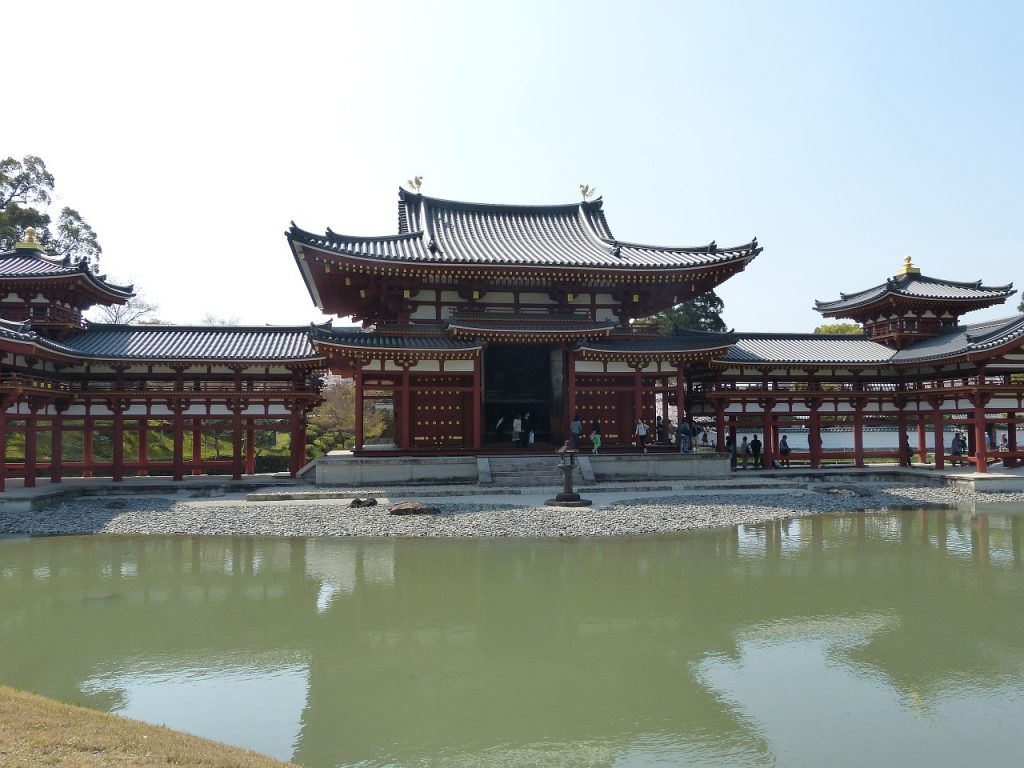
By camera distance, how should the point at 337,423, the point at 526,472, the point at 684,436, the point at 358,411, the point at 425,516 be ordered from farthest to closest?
the point at 337,423, the point at 684,436, the point at 358,411, the point at 526,472, the point at 425,516

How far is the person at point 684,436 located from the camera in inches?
841

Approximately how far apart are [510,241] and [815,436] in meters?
12.7

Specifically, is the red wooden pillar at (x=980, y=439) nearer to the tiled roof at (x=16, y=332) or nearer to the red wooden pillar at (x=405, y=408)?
the red wooden pillar at (x=405, y=408)

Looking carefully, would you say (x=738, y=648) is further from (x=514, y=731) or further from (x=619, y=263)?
(x=619, y=263)

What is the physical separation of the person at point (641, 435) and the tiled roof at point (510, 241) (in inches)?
193

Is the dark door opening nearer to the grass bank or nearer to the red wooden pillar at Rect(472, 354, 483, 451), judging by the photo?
the red wooden pillar at Rect(472, 354, 483, 451)

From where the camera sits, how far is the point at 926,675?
6387 millimetres

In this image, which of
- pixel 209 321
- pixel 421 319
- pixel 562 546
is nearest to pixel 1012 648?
pixel 562 546

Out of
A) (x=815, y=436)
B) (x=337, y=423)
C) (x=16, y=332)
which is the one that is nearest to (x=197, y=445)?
(x=16, y=332)

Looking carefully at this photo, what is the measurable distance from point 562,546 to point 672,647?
5424mm

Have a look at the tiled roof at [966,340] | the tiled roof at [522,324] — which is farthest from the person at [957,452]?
the tiled roof at [522,324]

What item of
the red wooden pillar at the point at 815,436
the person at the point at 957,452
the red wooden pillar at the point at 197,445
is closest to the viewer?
the red wooden pillar at the point at 197,445

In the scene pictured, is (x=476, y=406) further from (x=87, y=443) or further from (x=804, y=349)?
(x=804, y=349)

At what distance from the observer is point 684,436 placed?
70.4ft
